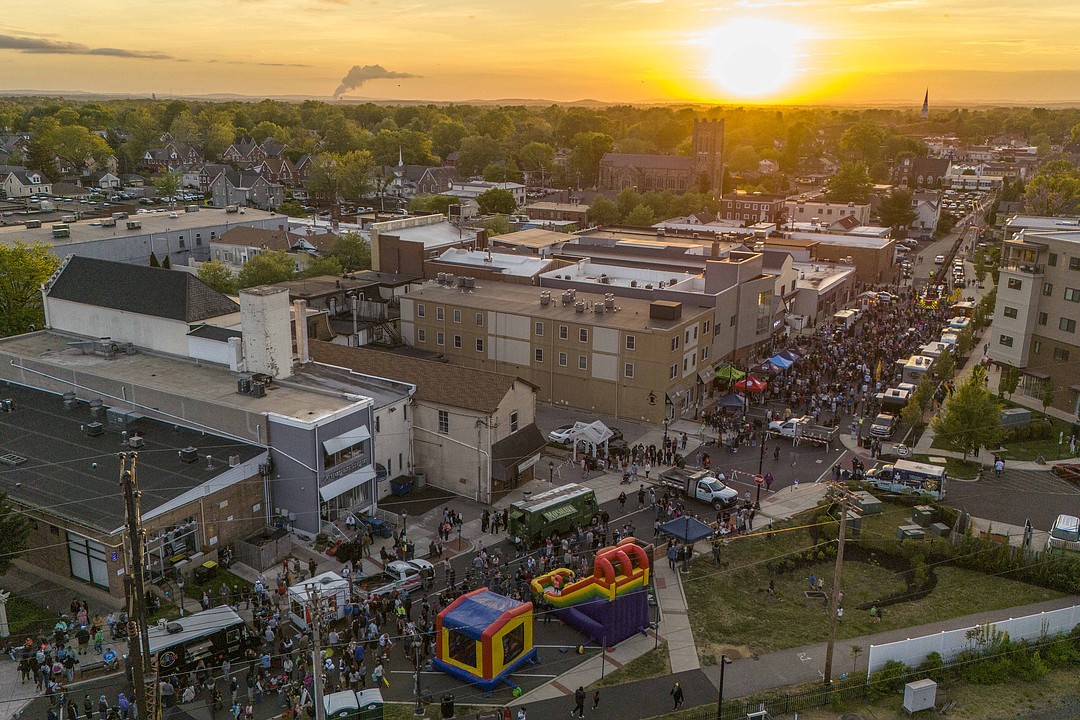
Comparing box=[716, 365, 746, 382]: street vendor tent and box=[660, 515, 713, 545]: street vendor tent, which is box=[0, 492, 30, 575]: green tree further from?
box=[716, 365, 746, 382]: street vendor tent

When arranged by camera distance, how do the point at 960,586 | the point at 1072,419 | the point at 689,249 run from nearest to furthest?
1. the point at 960,586
2. the point at 1072,419
3. the point at 689,249

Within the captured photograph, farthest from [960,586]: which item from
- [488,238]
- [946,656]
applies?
[488,238]

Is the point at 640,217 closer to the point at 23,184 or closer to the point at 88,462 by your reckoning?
the point at 88,462

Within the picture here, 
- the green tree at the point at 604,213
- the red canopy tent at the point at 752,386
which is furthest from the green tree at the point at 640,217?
the red canopy tent at the point at 752,386

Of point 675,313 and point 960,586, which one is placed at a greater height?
point 675,313

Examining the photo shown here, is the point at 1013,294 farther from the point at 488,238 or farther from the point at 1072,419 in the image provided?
the point at 488,238

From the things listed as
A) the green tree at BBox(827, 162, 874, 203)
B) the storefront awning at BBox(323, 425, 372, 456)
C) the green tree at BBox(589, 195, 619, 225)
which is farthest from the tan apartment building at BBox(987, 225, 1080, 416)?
the green tree at BBox(827, 162, 874, 203)

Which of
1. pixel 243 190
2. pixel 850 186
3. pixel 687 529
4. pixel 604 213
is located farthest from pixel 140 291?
pixel 850 186
